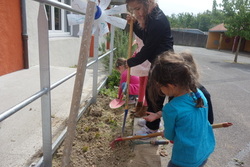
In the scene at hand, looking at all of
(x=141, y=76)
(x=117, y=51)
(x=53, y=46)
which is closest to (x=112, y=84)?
(x=117, y=51)

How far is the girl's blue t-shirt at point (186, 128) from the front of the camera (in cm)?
135

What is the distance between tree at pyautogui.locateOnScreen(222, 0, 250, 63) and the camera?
12464mm

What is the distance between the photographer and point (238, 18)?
41.4ft

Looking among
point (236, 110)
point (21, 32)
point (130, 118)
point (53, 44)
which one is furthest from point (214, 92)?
point (21, 32)

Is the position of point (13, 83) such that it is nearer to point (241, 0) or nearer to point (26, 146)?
point (26, 146)

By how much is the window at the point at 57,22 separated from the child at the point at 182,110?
187 inches

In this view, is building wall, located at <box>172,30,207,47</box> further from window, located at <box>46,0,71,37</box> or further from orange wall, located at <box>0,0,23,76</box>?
orange wall, located at <box>0,0,23,76</box>

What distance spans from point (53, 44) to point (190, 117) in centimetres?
445

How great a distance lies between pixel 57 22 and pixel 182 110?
5534 mm

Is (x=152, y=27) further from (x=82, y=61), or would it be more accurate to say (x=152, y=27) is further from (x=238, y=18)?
(x=238, y=18)

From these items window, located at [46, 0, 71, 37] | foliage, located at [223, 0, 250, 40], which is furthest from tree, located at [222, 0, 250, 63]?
window, located at [46, 0, 71, 37]

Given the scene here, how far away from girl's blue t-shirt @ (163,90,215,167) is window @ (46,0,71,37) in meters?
4.85

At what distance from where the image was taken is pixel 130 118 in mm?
3014

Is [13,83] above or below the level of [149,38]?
below
